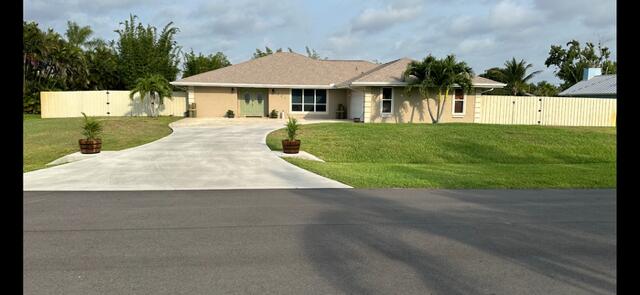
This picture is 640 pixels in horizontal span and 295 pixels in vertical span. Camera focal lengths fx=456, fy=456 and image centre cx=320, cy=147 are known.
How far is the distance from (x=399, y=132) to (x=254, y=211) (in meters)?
14.1

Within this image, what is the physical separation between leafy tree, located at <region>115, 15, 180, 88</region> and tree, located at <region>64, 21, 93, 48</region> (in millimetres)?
21506

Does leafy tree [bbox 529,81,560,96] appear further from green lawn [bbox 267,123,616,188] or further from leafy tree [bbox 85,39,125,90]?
leafy tree [bbox 85,39,125,90]

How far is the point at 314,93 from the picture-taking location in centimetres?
3123

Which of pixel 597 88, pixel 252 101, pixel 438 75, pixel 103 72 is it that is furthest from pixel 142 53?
pixel 597 88

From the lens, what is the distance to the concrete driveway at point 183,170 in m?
10.1

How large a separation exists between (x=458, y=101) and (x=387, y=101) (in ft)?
14.7

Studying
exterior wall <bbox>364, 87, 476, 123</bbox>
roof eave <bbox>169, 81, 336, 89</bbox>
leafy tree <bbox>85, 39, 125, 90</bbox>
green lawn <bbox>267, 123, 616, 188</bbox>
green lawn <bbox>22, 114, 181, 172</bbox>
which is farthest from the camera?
leafy tree <bbox>85, 39, 125, 90</bbox>

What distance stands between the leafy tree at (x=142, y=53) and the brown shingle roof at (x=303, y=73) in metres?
12.2

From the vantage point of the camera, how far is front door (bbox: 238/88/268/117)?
31.0 meters

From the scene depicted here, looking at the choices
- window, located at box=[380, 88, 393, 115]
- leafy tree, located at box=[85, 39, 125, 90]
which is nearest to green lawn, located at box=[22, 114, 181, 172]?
window, located at box=[380, 88, 393, 115]

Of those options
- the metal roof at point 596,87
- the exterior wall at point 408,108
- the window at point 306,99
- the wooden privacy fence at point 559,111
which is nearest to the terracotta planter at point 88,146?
the exterior wall at point 408,108

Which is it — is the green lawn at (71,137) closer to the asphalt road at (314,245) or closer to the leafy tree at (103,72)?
the asphalt road at (314,245)
